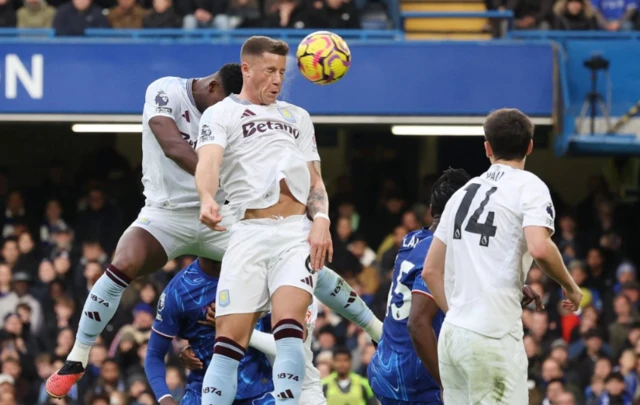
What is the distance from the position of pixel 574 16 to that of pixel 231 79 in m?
9.69

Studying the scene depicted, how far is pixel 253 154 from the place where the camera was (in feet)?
24.9

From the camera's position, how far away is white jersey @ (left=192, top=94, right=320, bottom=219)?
755 cm

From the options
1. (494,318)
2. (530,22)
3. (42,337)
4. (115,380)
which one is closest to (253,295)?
(494,318)

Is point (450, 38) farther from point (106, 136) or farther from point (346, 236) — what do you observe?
point (106, 136)

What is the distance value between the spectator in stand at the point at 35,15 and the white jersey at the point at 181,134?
881 cm

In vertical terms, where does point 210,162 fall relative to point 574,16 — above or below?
below

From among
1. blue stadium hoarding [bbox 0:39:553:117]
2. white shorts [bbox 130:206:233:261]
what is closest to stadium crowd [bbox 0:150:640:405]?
blue stadium hoarding [bbox 0:39:553:117]

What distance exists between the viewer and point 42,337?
15.1 meters

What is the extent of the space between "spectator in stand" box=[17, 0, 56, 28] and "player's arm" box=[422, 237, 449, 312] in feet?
35.0

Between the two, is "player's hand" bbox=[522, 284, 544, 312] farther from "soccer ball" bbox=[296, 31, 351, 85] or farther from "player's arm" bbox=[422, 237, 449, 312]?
"soccer ball" bbox=[296, 31, 351, 85]

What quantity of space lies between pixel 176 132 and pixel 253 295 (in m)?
1.38

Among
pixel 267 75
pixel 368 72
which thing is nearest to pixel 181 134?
pixel 267 75

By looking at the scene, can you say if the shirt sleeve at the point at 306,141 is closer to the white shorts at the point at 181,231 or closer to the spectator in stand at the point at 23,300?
the white shorts at the point at 181,231

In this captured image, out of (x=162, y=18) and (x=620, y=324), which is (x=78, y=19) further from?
(x=620, y=324)
